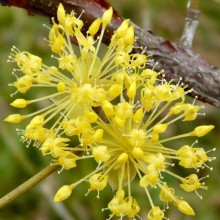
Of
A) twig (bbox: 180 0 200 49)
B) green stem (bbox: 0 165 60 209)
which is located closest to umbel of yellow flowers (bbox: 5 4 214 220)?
green stem (bbox: 0 165 60 209)

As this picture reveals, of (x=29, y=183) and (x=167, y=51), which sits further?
(x=167, y=51)

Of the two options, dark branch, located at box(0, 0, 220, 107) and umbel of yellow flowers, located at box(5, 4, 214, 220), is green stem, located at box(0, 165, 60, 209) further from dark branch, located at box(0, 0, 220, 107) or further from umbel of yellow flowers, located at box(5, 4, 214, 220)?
dark branch, located at box(0, 0, 220, 107)

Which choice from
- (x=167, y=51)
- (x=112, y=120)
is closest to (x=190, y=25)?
(x=167, y=51)

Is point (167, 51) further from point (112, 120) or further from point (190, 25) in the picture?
point (112, 120)

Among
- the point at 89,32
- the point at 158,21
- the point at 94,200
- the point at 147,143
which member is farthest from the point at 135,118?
the point at 158,21

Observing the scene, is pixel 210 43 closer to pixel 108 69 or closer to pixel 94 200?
pixel 94 200
